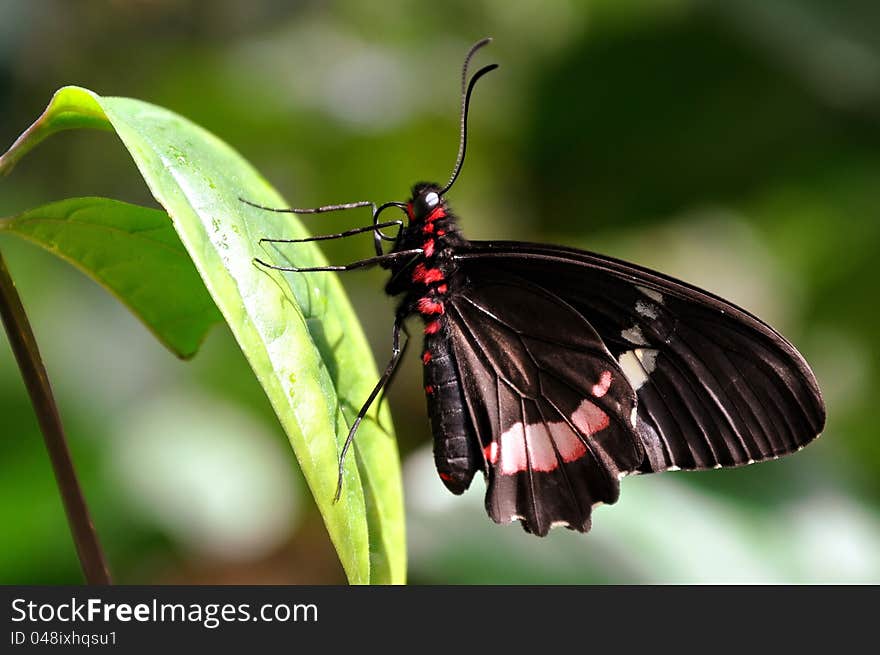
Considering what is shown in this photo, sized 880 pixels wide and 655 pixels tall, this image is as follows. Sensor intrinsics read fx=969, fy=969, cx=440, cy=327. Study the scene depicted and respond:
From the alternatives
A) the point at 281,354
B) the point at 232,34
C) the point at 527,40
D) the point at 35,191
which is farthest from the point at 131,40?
the point at 281,354

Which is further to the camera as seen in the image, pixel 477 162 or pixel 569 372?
pixel 477 162

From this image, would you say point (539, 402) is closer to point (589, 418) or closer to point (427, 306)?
point (589, 418)

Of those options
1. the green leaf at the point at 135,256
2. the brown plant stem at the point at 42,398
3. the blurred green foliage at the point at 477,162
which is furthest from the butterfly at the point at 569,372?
the blurred green foliage at the point at 477,162

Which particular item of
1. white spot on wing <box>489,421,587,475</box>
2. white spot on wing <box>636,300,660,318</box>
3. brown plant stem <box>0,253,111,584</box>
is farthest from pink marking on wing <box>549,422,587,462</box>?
brown plant stem <box>0,253,111,584</box>

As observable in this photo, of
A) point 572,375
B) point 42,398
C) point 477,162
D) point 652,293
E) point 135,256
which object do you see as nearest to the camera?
point 42,398

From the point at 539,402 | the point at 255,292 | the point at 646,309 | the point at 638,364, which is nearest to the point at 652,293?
the point at 646,309

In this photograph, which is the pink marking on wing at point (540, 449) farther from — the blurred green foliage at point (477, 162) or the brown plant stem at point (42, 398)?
the blurred green foliage at point (477, 162)
